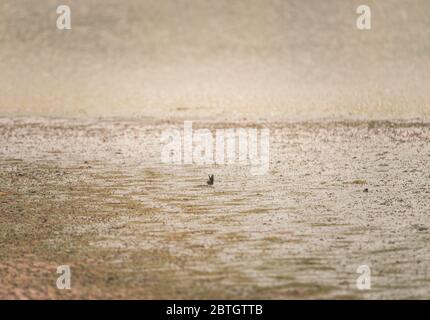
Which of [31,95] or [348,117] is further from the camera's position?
[31,95]

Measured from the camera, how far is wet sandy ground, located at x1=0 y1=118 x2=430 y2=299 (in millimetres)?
6508

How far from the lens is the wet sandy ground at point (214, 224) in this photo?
6.51m

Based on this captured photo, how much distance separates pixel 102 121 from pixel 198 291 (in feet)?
58.6

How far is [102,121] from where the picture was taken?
23656mm

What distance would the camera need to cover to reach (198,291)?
625 cm

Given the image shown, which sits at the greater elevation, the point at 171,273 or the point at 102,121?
the point at 102,121

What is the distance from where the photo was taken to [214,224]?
886 cm

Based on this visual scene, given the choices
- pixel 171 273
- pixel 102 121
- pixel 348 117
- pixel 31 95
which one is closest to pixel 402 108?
pixel 348 117

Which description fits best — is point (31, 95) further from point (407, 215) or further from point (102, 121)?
point (407, 215)
